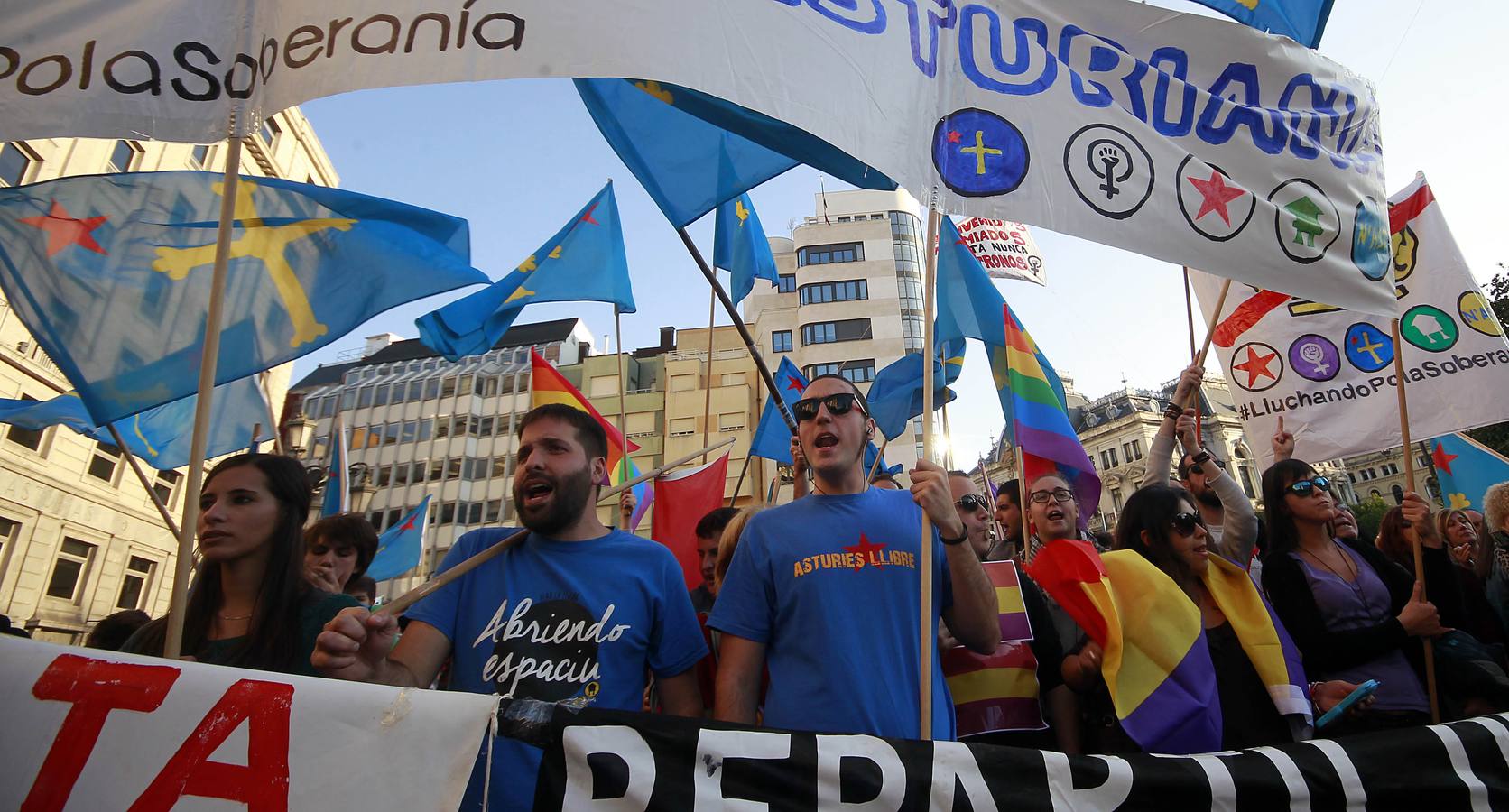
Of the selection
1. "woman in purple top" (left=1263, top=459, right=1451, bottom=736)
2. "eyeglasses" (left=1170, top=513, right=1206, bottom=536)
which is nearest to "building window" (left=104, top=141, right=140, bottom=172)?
"eyeglasses" (left=1170, top=513, right=1206, bottom=536)

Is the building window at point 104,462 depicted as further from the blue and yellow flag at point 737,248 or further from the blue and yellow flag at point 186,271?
the blue and yellow flag at point 186,271

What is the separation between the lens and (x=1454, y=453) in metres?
6.23

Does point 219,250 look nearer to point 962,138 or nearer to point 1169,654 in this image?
point 962,138

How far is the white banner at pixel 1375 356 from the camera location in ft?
16.3

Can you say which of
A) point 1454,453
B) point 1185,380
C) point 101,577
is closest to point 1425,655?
point 1185,380

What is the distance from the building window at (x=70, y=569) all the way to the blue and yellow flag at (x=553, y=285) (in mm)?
22347

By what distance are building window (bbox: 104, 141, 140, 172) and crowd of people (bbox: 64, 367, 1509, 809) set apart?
23433 mm

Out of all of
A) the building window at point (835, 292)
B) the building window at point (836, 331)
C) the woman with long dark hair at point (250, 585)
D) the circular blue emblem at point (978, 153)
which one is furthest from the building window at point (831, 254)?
the woman with long dark hair at point (250, 585)

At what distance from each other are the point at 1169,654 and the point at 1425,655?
3.53 feet

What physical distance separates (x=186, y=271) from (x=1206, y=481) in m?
4.93

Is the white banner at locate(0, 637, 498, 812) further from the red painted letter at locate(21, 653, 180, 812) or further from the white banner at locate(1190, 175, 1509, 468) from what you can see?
the white banner at locate(1190, 175, 1509, 468)

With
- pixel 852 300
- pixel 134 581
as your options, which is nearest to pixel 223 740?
pixel 134 581

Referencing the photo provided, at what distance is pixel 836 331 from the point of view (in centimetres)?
4409

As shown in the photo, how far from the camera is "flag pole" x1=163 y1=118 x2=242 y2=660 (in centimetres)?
205
